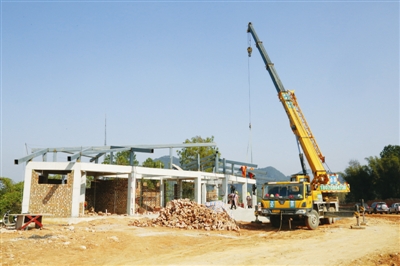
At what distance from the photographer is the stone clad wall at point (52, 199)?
21.3 metres

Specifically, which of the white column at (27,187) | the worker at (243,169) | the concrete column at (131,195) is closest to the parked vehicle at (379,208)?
the worker at (243,169)

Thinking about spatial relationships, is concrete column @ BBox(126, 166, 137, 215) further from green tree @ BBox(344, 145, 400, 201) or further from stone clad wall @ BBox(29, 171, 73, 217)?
green tree @ BBox(344, 145, 400, 201)

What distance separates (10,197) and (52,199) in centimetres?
1392

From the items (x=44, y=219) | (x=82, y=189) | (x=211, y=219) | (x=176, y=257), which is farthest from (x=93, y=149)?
(x=176, y=257)

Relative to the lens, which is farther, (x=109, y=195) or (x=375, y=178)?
(x=375, y=178)

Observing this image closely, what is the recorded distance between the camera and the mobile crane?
57.6ft

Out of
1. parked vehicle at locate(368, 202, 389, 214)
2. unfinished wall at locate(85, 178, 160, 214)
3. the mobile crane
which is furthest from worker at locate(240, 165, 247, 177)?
parked vehicle at locate(368, 202, 389, 214)

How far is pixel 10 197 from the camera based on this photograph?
32.3 m

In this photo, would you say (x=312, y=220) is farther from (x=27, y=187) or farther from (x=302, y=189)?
(x=27, y=187)

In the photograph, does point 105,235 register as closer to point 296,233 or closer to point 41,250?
point 41,250

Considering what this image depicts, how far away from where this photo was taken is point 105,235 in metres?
13.8

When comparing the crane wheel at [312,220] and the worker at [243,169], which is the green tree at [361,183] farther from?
the crane wheel at [312,220]

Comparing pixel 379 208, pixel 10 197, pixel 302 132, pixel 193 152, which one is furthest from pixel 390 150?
pixel 10 197

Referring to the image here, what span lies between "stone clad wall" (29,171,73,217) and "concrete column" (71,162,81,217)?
0.20 metres
